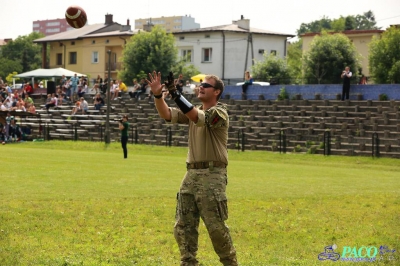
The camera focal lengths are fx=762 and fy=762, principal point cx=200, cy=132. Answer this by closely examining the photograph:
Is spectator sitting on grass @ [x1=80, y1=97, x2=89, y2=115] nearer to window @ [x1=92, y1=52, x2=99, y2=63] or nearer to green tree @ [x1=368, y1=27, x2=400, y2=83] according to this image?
green tree @ [x1=368, y1=27, x2=400, y2=83]

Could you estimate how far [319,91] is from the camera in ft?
141

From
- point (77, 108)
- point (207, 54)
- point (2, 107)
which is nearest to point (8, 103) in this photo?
point (2, 107)

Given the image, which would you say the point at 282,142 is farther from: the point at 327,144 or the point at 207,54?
the point at 207,54


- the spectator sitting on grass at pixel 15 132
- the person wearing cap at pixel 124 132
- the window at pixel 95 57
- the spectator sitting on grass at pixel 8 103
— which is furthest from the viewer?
the window at pixel 95 57

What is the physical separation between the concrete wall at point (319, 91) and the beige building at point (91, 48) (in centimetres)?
4430

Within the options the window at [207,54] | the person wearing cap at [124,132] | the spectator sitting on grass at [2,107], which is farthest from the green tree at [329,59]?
the person wearing cap at [124,132]

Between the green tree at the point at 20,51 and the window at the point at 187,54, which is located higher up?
the green tree at the point at 20,51

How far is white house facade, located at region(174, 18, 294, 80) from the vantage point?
79.1 metres

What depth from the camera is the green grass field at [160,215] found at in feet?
35.0

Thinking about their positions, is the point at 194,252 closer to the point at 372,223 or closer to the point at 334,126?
the point at 372,223

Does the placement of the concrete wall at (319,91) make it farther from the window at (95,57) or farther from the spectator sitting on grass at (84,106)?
the window at (95,57)

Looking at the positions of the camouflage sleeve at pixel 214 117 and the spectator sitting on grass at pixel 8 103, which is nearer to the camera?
the camouflage sleeve at pixel 214 117

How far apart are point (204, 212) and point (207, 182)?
0.33m

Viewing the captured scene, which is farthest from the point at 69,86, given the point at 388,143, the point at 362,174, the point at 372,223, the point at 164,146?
the point at 372,223
